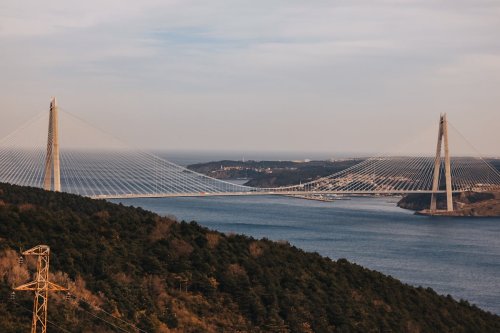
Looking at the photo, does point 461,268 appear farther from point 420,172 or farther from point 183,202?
point 420,172

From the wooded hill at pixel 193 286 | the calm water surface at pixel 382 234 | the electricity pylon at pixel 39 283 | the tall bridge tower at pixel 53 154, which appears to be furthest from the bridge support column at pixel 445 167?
the electricity pylon at pixel 39 283

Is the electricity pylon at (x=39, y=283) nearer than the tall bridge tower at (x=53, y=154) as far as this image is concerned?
Yes

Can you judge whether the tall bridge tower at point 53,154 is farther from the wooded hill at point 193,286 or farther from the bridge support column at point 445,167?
the bridge support column at point 445,167

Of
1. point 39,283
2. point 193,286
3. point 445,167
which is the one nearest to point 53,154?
point 193,286

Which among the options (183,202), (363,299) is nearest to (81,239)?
(363,299)

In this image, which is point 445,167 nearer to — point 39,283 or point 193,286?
point 193,286

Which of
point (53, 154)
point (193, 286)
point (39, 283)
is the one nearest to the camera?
point (39, 283)

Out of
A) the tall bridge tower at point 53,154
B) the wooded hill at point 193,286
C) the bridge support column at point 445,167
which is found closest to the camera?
the wooded hill at point 193,286

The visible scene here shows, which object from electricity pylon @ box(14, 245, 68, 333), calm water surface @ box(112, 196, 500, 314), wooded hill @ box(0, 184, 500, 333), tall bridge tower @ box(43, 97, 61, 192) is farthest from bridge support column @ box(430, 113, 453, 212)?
electricity pylon @ box(14, 245, 68, 333)
